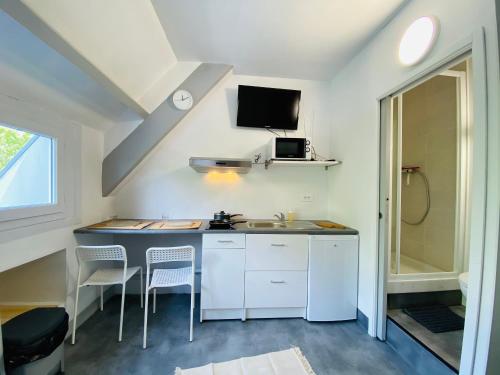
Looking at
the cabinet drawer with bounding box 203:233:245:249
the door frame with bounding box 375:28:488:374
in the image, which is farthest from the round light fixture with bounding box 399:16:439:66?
the cabinet drawer with bounding box 203:233:245:249

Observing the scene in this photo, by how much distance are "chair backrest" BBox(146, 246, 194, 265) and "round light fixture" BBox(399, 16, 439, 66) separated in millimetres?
2202

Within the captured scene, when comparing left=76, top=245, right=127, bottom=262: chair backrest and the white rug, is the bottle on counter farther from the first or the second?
left=76, top=245, right=127, bottom=262: chair backrest

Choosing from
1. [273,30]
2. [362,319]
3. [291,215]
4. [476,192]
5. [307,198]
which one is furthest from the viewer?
[307,198]

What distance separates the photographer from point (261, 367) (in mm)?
1477

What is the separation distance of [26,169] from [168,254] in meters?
1.21

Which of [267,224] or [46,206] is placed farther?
[267,224]

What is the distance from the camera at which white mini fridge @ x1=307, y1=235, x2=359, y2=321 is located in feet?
6.82

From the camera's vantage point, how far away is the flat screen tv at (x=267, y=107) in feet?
8.32

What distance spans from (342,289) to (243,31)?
2605mm

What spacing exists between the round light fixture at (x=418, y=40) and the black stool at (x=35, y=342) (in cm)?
294

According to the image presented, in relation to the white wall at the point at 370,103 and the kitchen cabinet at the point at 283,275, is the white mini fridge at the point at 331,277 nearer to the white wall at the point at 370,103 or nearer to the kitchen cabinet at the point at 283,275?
the kitchen cabinet at the point at 283,275

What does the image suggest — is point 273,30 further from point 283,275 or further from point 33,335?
point 33,335

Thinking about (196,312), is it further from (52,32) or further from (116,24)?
(116,24)

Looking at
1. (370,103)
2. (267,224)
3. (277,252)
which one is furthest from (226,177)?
(370,103)
